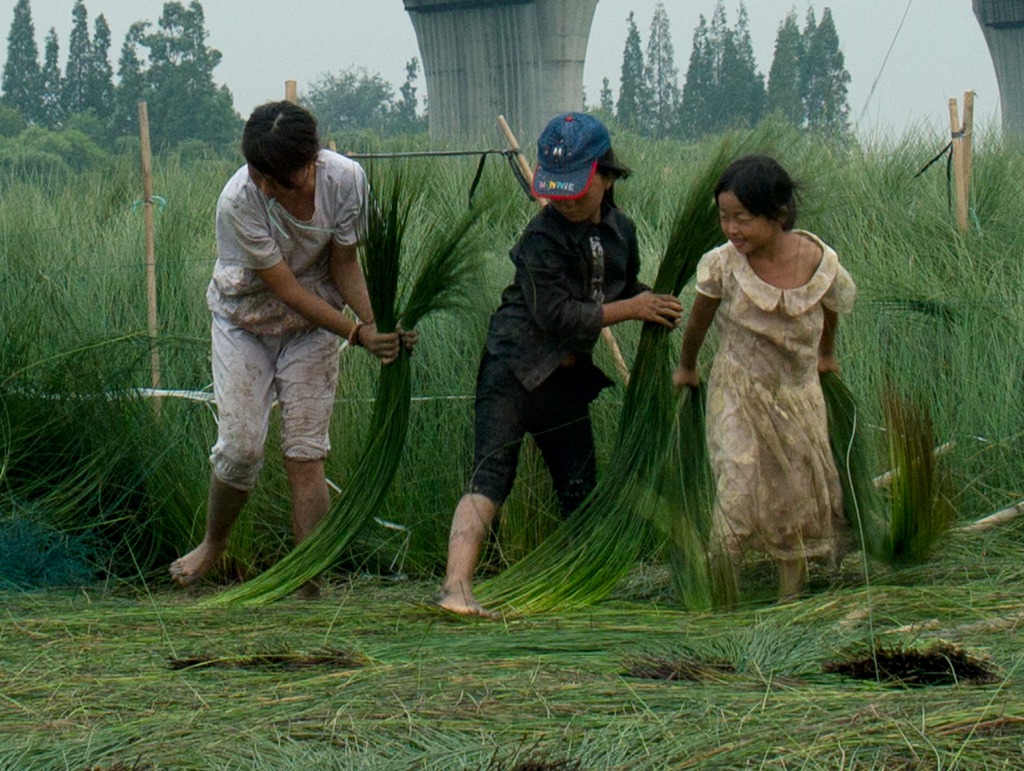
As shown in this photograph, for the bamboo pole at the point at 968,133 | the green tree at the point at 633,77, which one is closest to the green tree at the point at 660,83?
the green tree at the point at 633,77

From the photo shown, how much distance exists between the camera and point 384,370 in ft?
13.5

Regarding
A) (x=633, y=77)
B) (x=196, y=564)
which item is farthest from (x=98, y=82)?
(x=196, y=564)

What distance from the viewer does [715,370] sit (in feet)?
13.1

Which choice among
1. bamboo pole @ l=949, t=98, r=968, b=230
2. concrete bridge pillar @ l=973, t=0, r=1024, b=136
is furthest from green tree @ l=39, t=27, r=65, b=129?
bamboo pole @ l=949, t=98, r=968, b=230

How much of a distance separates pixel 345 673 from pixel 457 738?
51 cm

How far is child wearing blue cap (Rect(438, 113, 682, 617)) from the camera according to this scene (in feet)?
12.5

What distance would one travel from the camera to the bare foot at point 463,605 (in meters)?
3.63

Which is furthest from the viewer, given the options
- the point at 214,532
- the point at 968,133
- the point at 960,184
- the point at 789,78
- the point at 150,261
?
the point at 789,78

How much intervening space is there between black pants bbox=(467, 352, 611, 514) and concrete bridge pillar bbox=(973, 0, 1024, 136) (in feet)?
43.9

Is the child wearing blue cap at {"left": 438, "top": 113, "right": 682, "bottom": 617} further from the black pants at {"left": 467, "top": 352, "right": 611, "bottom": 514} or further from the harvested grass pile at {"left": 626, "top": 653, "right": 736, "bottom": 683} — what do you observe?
the harvested grass pile at {"left": 626, "top": 653, "right": 736, "bottom": 683}

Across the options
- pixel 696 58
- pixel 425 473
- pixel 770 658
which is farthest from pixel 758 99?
pixel 770 658

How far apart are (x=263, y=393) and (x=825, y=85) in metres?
7.59

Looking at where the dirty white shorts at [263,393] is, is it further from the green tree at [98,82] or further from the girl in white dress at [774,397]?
the green tree at [98,82]

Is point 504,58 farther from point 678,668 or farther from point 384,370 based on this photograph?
point 678,668
